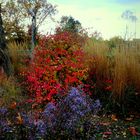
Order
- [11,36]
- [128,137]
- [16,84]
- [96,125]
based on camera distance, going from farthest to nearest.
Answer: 1. [11,36]
2. [16,84]
3. [128,137]
4. [96,125]

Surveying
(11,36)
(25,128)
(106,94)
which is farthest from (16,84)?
(11,36)

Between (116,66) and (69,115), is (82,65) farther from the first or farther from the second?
(69,115)

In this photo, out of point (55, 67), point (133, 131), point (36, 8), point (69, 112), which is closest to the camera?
point (69, 112)

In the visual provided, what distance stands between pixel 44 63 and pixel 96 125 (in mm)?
4992

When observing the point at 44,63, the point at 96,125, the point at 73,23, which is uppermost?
the point at 73,23

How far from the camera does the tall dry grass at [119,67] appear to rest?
10.3m

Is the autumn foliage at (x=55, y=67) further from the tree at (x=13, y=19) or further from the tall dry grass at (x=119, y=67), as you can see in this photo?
the tree at (x=13, y=19)

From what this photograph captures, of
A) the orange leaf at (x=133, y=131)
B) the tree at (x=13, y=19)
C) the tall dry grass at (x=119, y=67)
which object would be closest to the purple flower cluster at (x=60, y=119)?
the orange leaf at (x=133, y=131)

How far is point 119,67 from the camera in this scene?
10.4 meters

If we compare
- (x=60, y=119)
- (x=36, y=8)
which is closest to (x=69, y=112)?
(x=60, y=119)

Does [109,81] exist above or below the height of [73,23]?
below

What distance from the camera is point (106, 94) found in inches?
421

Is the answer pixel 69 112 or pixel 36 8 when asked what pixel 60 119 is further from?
pixel 36 8

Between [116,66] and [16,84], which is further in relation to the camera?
[16,84]
